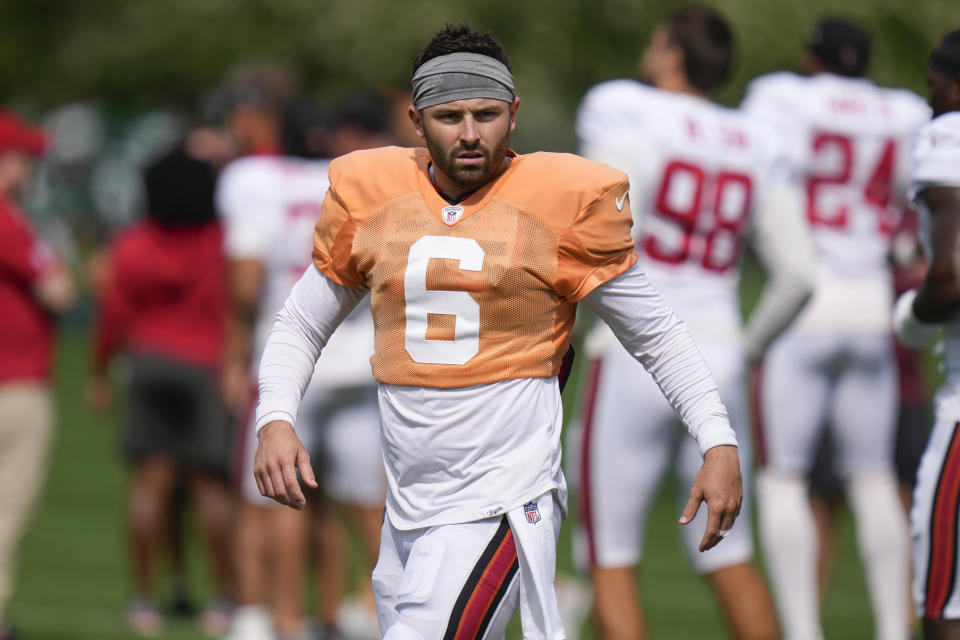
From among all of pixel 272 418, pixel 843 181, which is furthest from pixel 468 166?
pixel 843 181

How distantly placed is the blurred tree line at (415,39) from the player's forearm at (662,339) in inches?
474

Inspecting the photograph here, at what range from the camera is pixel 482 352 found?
3.99 metres

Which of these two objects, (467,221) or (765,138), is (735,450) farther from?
(765,138)

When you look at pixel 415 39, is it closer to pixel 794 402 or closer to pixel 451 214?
pixel 794 402

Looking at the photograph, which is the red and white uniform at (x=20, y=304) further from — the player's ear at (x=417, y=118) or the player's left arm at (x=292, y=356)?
the player's ear at (x=417, y=118)

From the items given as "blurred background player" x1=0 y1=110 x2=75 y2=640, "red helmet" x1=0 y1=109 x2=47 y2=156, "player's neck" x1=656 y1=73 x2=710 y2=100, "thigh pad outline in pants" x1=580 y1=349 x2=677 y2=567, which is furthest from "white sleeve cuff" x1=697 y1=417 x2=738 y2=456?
"red helmet" x1=0 y1=109 x2=47 y2=156

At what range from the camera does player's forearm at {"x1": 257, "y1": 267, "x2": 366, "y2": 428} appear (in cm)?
409

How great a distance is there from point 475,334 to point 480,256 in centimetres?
20

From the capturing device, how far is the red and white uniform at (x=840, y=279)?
6.62 meters

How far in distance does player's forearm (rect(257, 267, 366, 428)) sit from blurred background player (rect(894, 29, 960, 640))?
5.21ft

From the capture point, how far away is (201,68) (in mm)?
24656

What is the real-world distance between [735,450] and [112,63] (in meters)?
24.3

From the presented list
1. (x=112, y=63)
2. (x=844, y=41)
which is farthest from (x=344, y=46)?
(x=844, y=41)

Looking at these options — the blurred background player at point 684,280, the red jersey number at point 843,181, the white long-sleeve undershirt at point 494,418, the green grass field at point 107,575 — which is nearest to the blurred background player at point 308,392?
the green grass field at point 107,575
